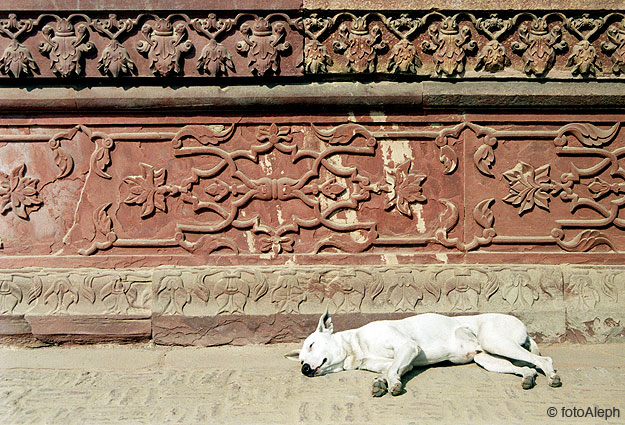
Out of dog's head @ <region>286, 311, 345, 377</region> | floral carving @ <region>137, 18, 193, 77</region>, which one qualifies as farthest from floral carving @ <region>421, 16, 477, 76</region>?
dog's head @ <region>286, 311, 345, 377</region>

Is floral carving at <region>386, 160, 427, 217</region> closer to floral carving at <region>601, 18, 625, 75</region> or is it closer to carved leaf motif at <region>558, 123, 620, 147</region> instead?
carved leaf motif at <region>558, 123, 620, 147</region>

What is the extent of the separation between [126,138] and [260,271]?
1.30 m

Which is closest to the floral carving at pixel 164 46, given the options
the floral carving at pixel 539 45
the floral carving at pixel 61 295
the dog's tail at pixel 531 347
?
the floral carving at pixel 61 295

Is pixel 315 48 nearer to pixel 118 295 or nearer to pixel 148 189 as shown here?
pixel 148 189

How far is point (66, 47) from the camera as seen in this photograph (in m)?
4.18

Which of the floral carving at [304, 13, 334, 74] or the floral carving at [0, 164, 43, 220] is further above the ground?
the floral carving at [304, 13, 334, 74]

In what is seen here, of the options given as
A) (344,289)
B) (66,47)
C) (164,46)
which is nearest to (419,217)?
(344,289)

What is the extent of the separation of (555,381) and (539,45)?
219 cm

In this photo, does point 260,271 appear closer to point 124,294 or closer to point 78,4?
point 124,294

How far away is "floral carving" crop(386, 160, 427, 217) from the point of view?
4.28m

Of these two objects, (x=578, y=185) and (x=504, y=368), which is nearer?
(x=504, y=368)

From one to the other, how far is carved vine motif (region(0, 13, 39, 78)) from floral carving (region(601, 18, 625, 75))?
3.84 meters

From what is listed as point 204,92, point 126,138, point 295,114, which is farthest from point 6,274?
point 295,114

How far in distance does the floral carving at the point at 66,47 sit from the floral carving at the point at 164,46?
0.38 m
